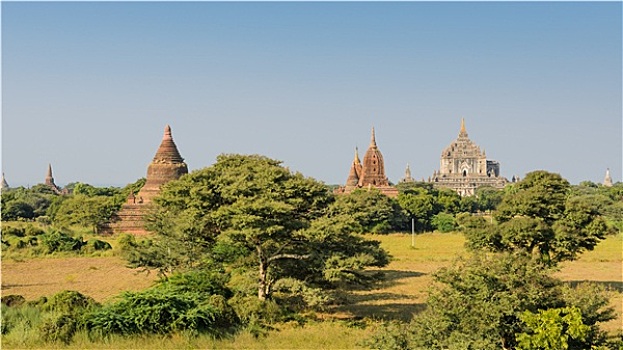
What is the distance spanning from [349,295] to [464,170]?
13064 cm

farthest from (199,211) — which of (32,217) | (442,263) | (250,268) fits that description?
(32,217)

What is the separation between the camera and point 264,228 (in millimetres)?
15703

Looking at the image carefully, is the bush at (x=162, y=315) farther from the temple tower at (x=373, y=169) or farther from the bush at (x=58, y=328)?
the temple tower at (x=373, y=169)

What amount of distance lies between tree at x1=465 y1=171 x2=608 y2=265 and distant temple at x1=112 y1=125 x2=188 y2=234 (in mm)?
32477

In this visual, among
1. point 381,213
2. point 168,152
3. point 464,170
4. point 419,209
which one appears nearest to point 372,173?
point 419,209

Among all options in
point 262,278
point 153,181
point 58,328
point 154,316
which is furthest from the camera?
point 153,181

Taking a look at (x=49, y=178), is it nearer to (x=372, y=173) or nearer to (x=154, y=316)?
(x=372, y=173)

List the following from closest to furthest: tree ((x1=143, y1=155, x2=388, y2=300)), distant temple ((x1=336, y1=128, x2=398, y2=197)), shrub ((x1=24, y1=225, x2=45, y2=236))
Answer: tree ((x1=143, y1=155, x2=388, y2=300))
shrub ((x1=24, y1=225, x2=45, y2=236))
distant temple ((x1=336, y1=128, x2=398, y2=197))

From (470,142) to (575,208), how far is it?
430 feet

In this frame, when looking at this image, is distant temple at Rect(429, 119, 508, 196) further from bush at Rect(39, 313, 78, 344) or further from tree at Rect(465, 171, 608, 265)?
bush at Rect(39, 313, 78, 344)

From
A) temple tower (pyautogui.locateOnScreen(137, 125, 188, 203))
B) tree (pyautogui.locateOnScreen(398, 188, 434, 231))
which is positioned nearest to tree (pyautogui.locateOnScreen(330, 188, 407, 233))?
tree (pyautogui.locateOnScreen(398, 188, 434, 231))

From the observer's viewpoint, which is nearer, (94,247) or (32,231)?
(94,247)

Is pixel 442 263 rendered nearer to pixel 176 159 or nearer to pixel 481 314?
pixel 481 314

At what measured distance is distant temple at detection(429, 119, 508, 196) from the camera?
461 ft
